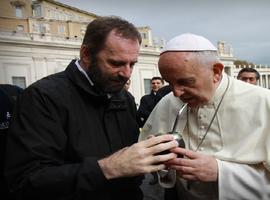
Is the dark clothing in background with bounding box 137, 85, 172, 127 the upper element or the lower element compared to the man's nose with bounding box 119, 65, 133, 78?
lower

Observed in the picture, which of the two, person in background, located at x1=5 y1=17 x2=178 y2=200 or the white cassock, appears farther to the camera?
the white cassock

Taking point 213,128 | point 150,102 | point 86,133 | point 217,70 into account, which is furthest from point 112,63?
point 150,102

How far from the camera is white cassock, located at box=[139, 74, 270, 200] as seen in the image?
1.86 m

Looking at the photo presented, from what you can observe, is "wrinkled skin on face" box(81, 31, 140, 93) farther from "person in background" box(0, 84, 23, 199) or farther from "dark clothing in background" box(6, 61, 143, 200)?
"person in background" box(0, 84, 23, 199)

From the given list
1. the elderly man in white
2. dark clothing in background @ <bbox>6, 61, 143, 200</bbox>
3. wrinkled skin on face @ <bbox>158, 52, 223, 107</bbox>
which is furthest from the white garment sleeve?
dark clothing in background @ <bbox>6, 61, 143, 200</bbox>

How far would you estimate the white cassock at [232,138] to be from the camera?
186 centimetres

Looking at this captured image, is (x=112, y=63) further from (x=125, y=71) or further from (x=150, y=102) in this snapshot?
(x=150, y=102)

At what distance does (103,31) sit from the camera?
A: 78.7 inches

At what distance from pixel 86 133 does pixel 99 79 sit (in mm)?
302

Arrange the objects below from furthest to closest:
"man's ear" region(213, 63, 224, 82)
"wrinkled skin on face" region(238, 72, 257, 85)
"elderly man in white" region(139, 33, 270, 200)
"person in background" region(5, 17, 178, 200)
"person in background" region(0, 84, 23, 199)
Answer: "wrinkled skin on face" region(238, 72, 257, 85), "person in background" region(0, 84, 23, 199), "man's ear" region(213, 63, 224, 82), "elderly man in white" region(139, 33, 270, 200), "person in background" region(5, 17, 178, 200)

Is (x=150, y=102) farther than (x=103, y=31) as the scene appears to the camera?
Yes

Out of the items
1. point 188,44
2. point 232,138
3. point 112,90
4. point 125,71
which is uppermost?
point 188,44

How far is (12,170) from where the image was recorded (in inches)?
66.6

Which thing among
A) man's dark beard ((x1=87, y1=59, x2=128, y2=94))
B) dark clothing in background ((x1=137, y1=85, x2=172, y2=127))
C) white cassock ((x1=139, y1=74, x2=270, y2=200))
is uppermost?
man's dark beard ((x1=87, y1=59, x2=128, y2=94))
